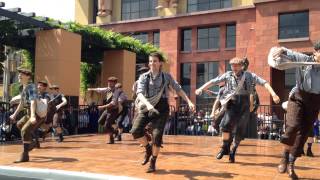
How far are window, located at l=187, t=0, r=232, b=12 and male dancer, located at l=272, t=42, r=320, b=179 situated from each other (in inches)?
1194

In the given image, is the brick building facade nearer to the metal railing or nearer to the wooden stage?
the metal railing

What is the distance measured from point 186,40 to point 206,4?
3.28 metres

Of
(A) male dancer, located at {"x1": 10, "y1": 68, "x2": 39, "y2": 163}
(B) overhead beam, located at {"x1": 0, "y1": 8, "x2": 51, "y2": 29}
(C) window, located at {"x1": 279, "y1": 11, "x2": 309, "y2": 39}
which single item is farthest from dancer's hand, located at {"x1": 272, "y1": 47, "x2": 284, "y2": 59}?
(C) window, located at {"x1": 279, "y1": 11, "x2": 309, "y2": 39}

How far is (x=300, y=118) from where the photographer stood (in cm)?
583

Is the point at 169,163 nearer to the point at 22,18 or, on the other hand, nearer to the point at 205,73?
the point at 22,18

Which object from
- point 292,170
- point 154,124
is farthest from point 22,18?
point 292,170

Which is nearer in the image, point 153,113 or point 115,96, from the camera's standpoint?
point 153,113

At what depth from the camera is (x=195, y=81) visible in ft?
119

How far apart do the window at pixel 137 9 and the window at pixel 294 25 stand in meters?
12.1

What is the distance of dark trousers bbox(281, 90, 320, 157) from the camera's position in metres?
5.77

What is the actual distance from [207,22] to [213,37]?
4.28 ft

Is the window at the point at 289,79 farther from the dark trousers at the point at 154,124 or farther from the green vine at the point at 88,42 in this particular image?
the dark trousers at the point at 154,124

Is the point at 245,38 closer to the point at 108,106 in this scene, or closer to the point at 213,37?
the point at 213,37

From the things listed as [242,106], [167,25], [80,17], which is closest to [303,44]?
[167,25]
